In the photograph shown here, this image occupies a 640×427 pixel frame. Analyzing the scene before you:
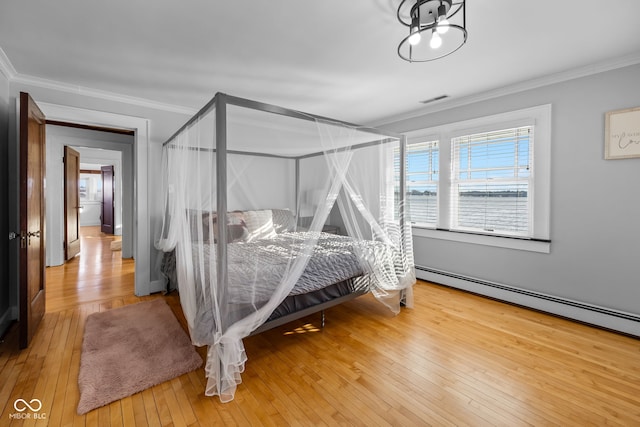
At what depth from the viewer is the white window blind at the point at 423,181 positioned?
4.11m

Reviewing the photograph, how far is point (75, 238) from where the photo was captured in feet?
19.0

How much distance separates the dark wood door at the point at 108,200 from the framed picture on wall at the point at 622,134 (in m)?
10.3

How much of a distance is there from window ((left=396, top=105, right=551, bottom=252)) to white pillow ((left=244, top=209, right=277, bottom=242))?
1.67 meters

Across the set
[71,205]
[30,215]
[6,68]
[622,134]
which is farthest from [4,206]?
[622,134]

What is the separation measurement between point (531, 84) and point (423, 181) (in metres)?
1.66

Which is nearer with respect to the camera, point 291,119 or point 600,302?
point 291,119

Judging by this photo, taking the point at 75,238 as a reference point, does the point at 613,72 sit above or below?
above

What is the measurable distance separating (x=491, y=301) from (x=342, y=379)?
2.39 m

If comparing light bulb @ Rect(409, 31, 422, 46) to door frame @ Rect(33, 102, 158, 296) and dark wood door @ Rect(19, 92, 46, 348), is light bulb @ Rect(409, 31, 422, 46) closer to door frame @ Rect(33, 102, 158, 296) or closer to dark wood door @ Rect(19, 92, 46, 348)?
dark wood door @ Rect(19, 92, 46, 348)

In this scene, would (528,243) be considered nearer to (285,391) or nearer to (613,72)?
(613,72)

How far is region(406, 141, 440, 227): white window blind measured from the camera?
4113 millimetres

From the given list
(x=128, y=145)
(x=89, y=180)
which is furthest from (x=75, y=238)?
(x=89, y=180)
